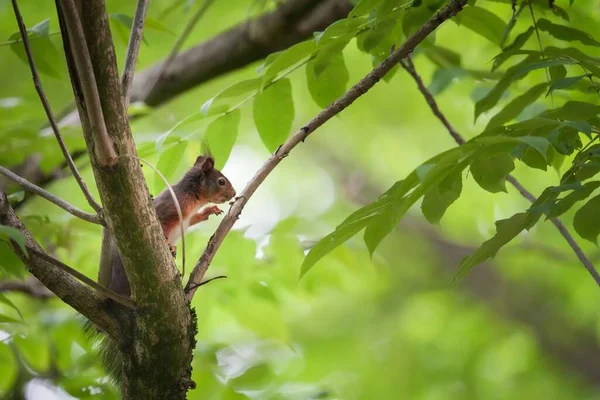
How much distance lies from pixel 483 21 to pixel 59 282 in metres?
1.56

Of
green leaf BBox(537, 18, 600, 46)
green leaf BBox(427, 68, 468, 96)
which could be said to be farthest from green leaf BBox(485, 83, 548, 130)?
green leaf BBox(427, 68, 468, 96)

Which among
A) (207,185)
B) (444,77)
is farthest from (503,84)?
(207,185)

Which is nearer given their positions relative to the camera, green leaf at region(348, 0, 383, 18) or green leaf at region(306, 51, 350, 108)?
green leaf at region(348, 0, 383, 18)

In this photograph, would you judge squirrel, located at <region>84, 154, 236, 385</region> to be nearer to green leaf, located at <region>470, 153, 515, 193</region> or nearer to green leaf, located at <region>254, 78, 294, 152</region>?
green leaf, located at <region>254, 78, 294, 152</region>

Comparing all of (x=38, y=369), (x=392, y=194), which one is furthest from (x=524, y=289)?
(x=392, y=194)

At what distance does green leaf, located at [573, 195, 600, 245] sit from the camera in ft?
5.91

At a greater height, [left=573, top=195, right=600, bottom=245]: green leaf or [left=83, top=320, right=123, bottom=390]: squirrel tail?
[left=83, top=320, right=123, bottom=390]: squirrel tail

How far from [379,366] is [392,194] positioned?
5569 millimetres

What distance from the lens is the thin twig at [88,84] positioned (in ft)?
4.39

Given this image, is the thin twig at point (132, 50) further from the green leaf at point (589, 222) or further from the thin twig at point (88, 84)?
the green leaf at point (589, 222)

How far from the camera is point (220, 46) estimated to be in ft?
13.4

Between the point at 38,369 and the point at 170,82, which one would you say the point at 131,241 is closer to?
the point at 38,369

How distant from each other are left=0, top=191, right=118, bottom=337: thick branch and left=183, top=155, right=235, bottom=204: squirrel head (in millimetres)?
1713

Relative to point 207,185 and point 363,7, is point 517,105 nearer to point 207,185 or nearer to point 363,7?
point 363,7
